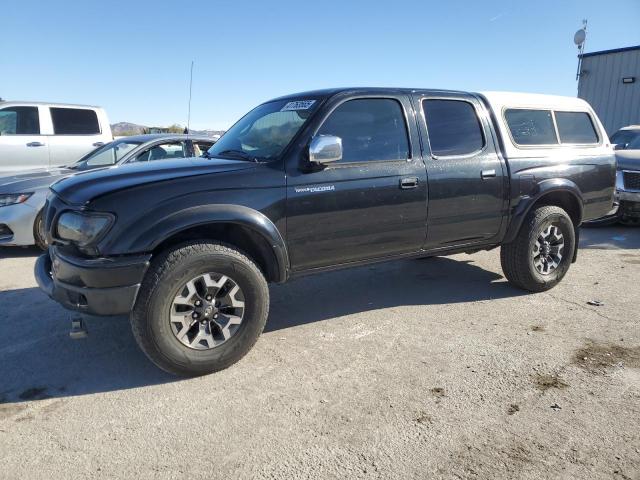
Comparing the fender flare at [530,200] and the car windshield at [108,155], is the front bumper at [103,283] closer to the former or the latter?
the fender flare at [530,200]

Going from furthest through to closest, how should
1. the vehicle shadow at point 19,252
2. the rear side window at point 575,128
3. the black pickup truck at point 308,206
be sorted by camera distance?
the vehicle shadow at point 19,252 < the rear side window at point 575,128 < the black pickup truck at point 308,206

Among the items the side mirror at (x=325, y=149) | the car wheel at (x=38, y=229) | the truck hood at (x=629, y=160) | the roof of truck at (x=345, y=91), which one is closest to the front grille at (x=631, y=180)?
the truck hood at (x=629, y=160)

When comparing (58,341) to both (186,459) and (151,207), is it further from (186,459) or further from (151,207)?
(186,459)

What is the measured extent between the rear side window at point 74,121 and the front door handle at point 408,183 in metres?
7.71

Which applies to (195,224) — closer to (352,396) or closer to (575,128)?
(352,396)

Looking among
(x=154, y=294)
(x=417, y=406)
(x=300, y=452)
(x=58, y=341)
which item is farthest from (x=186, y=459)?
(x=58, y=341)

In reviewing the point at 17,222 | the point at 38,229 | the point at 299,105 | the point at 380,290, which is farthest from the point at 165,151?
the point at 380,290

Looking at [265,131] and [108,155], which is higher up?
[265,131]

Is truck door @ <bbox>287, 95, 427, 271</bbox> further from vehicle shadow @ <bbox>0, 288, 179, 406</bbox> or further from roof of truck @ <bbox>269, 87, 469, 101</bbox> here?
vehicle shadow @ <bbox>0, 288, 179, 406</bbox>

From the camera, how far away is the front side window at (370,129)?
389 cm

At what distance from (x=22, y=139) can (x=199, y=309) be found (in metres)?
7.64

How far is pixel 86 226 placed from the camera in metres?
3.07

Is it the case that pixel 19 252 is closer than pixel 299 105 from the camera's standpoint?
No

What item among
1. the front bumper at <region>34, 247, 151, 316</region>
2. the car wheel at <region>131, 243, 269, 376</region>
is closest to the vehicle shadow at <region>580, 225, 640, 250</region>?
the car wheel at <region>131, 243, 269, 376</region>
